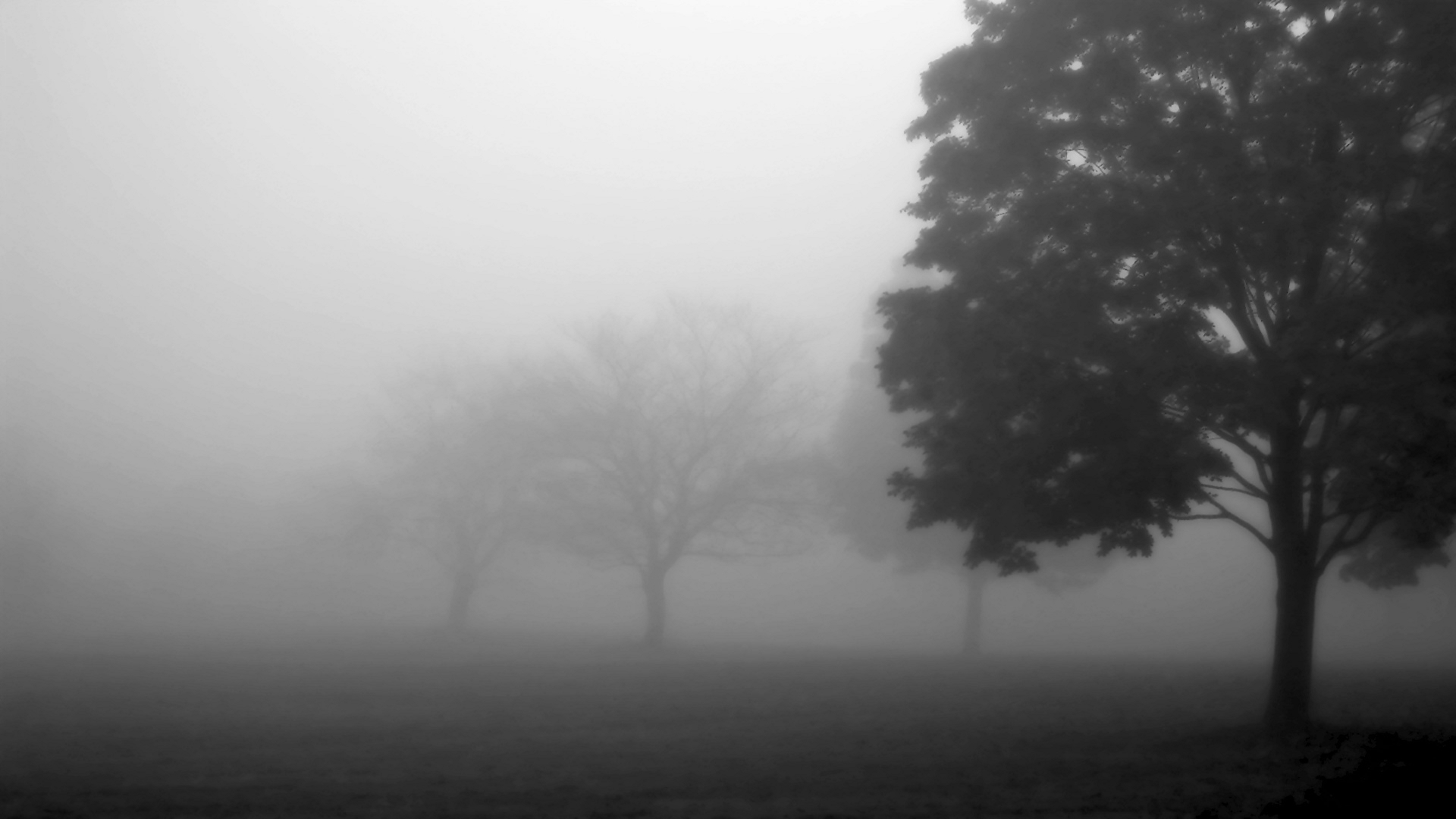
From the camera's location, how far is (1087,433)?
1191 centimetres

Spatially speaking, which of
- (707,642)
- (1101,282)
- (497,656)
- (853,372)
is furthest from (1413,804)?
(707,642)

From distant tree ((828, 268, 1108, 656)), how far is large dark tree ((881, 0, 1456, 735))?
72.6 feet

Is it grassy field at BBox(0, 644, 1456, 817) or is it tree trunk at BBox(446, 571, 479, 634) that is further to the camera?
tree trunk at BBox(446, 571, 479, 634)

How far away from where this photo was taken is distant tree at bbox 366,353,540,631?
145ft

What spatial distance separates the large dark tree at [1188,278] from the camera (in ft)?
37.0

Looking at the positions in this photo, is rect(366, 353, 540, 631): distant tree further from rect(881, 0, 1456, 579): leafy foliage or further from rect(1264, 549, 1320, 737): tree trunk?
rect(1264, 549, 1320, 737): tree trunk

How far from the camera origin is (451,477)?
45.7m

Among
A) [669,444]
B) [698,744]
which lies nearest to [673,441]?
[669,444]

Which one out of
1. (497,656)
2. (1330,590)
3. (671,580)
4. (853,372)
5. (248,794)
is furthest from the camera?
(671,580)

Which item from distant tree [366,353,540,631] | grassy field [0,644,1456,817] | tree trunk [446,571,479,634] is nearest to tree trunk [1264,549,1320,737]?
grassy field [0,644,1456,817]

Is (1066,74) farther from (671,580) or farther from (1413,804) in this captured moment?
(671,580)

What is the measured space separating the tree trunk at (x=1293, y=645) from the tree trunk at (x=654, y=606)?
83.8 ft

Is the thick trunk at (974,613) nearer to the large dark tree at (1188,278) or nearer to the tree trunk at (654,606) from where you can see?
the tree trunk at (654,606)

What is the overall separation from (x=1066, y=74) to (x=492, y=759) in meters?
11.5
